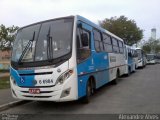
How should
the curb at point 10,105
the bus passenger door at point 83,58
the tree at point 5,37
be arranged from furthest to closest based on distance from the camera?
the tree at point 5,37, the curb at point 10,105, the bus passenger door at point 83,58

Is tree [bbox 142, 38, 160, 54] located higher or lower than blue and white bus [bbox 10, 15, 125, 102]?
higher

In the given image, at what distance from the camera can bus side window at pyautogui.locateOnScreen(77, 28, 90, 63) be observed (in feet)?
28.9

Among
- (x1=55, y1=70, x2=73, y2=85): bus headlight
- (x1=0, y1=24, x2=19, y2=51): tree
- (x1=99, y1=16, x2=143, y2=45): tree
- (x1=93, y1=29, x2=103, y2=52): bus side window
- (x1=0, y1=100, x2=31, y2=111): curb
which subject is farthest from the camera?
(x1=99, y1=16, x2=143, y2=45): tree

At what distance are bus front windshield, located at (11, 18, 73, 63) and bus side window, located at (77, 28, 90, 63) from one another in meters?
0.48

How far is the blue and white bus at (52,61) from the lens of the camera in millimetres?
8102

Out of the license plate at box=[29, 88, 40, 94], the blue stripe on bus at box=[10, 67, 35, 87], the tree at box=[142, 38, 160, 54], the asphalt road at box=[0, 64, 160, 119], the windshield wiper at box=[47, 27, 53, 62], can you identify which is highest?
the tree at box=[142, 38, 160, 54]

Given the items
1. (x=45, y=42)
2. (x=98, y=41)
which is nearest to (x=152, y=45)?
(x=98, y=41)

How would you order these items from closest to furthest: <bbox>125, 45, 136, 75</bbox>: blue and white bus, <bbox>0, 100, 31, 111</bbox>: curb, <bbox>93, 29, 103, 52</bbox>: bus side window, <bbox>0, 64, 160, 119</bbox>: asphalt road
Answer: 1. <bbox>0, 64, 160, 119</bbox>: asphalt road
2. <bbox>0, 100, 31, 111</bbox>: curb
3. <bbox>93, 29, 103, 52</bbox>: bus side window
4. <bbox>125, 45, 136, 75</bbox>: blue and white bus

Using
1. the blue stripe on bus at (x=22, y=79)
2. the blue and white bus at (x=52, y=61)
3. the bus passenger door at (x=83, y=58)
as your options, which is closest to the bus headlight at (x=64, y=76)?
the blue and white bus at (x=52, y=61)

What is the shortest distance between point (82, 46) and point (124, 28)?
4416 cm

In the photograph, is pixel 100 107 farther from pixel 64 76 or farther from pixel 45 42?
pixel 45 42

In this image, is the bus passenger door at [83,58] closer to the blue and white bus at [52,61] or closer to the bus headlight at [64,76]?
the blue and white bus at [52,61]

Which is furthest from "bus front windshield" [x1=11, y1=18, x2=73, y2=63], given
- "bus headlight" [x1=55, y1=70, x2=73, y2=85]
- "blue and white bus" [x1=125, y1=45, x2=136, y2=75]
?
"blue and white bus" [x1=125, y1=45, x2=136, y2=75]

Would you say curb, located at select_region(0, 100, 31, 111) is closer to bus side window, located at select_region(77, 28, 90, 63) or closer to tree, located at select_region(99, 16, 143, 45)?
bus side window, located at select_region(77, 28, 90, 63)
